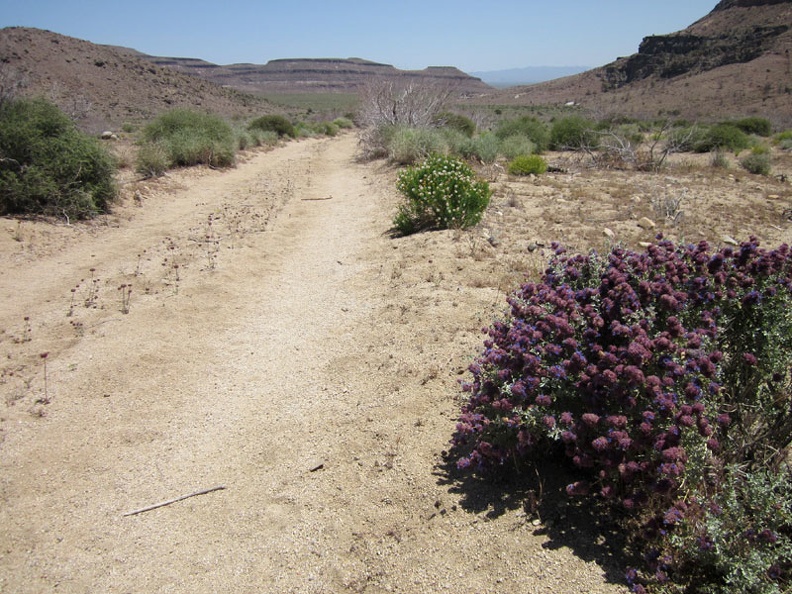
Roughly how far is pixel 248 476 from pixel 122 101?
138 feet

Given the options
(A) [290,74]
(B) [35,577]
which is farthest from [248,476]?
(A) [290,74]

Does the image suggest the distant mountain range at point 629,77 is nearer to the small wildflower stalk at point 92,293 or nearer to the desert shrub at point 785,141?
the desert shrub at point 785,141

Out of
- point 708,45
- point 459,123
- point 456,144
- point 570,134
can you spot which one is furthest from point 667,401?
point 708,45

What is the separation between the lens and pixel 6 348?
15.8 feet

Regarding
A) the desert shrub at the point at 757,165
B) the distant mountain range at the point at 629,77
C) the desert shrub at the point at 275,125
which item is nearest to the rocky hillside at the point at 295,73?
the distant mountain range at the point at 629,77

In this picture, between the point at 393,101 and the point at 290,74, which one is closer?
the point at 393,101

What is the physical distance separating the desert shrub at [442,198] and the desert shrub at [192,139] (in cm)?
911

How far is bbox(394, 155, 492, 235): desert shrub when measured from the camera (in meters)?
8.01

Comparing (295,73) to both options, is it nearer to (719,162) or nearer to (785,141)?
(785,141)

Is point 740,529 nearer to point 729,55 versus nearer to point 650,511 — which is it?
point 650,511

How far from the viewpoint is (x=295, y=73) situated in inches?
4739

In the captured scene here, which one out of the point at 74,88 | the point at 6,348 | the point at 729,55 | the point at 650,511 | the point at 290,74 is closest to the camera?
the point at 650,511

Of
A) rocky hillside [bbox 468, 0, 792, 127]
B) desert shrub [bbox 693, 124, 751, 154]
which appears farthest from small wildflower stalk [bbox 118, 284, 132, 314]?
rocky hillside [bbox 468, 0, 792, 127]

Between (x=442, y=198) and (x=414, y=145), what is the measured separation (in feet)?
24.0
